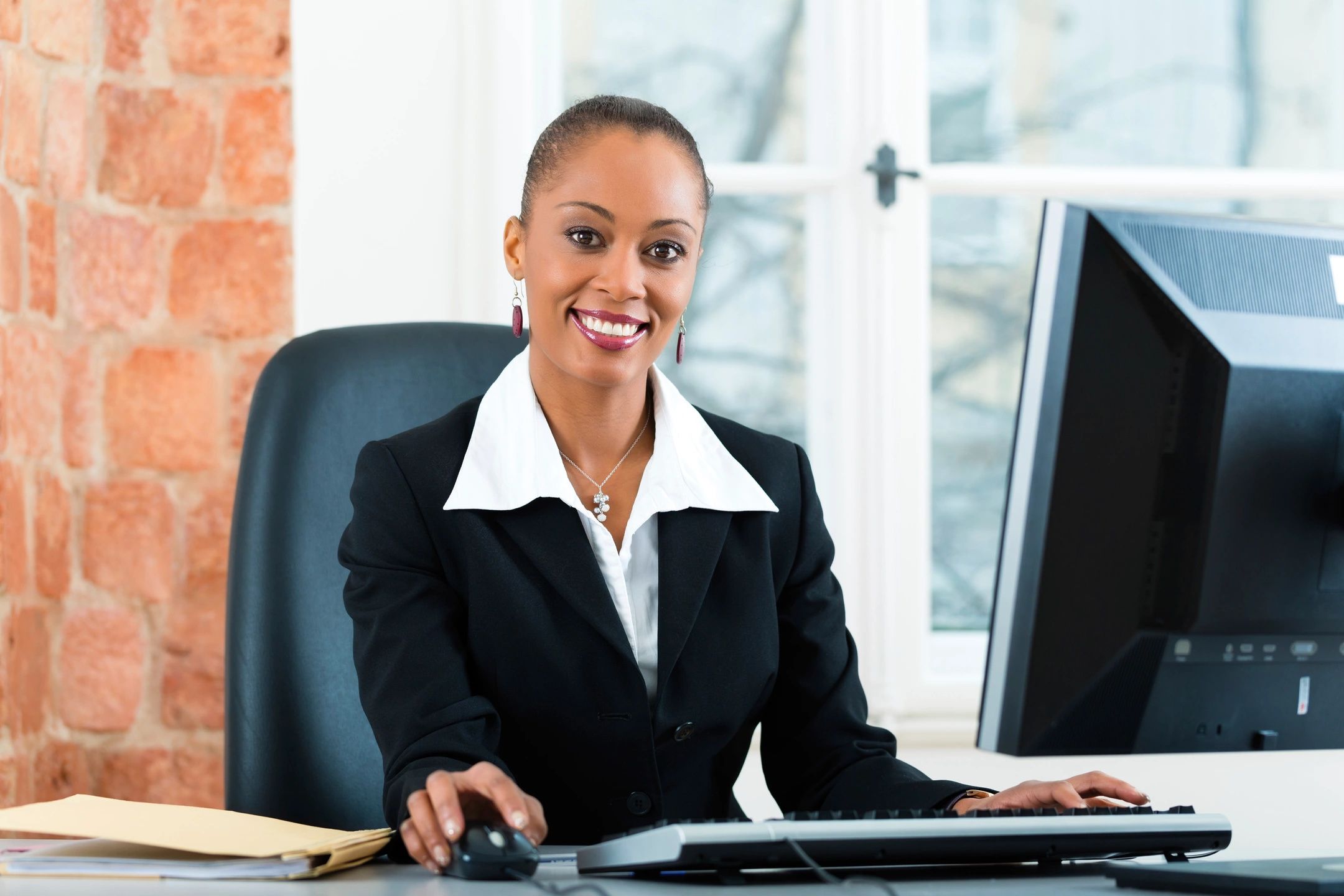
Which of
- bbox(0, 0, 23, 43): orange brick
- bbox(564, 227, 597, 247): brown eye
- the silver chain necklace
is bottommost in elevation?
the silver chain necklace

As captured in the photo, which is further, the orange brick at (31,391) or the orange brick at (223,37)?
the orange brick at (223,37)

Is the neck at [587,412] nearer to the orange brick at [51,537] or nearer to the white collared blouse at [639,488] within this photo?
the white collared blouse at [639,488]

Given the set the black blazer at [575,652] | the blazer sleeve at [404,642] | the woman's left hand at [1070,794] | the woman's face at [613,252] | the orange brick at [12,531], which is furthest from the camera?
the orange brick at [12,531]

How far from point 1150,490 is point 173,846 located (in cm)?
65

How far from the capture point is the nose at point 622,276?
4.22 feet

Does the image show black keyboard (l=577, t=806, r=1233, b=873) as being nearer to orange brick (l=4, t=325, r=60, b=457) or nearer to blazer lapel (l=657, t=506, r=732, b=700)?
blazer lapel (l=657, t=506, r=732, b=700)

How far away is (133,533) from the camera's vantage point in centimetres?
193

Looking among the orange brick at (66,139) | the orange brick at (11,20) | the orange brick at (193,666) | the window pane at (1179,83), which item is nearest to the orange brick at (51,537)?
the orange brick at (193,666)

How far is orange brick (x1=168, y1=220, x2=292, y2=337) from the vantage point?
6.41ft

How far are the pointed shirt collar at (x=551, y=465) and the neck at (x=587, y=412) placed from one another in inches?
0.6

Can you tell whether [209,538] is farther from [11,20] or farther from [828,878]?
[828,878]

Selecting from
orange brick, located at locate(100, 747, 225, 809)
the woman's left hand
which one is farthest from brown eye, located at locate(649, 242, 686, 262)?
→ orange brick, located at locate(100, 747, 225, 809)

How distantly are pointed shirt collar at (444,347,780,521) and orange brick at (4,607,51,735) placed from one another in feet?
2.75

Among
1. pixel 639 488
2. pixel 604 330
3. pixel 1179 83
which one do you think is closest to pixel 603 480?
pixel 639 488
